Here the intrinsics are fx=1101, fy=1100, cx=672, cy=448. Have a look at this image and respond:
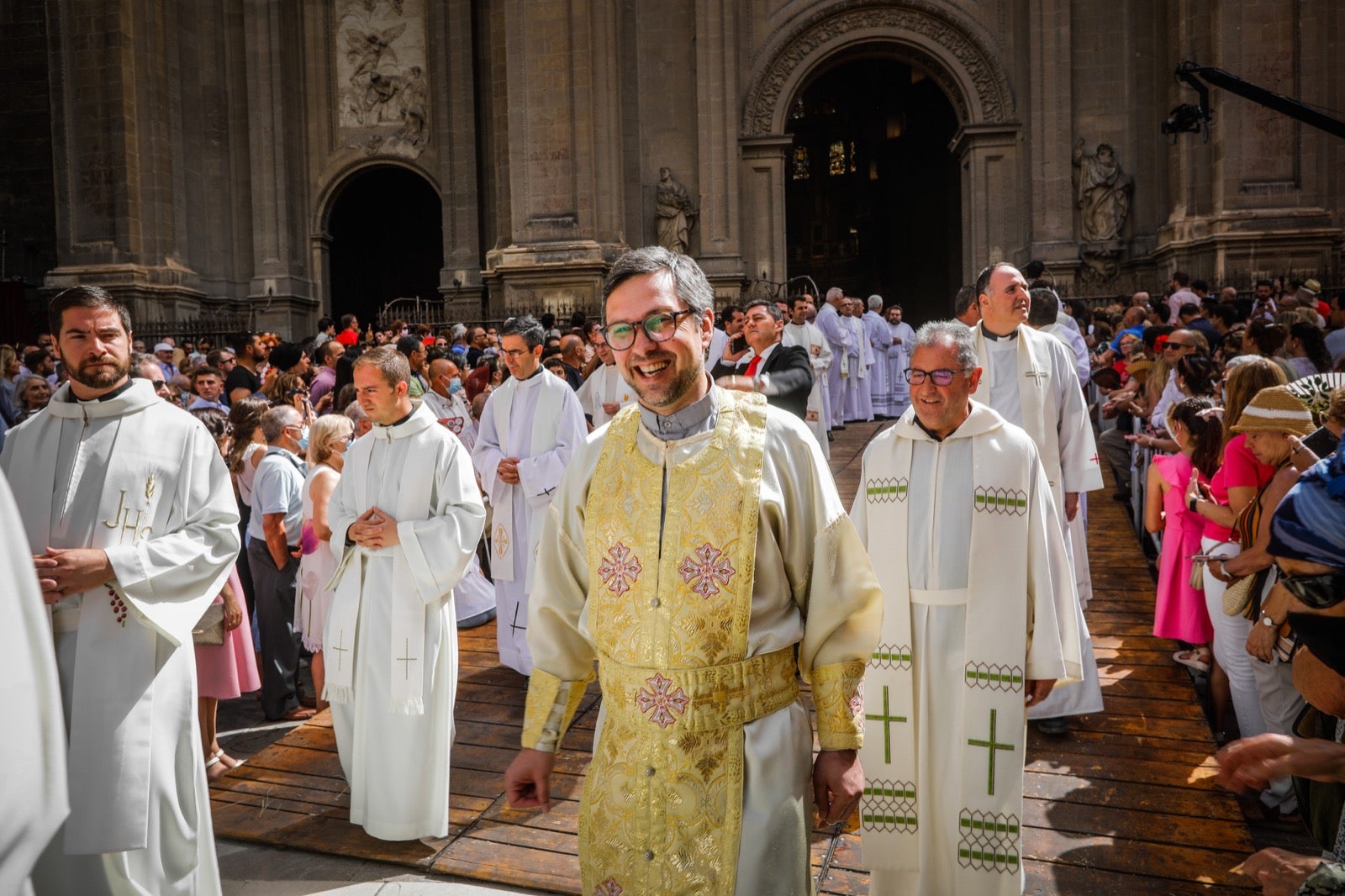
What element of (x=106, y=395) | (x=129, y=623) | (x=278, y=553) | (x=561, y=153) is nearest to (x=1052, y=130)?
(x=561, y=153)

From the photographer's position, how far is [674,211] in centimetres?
1975

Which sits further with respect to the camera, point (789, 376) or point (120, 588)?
point (789, 376)

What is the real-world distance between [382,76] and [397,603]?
19479 mm

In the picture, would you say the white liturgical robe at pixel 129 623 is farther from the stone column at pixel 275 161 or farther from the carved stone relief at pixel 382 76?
the carved stone relief at pixel 382 76

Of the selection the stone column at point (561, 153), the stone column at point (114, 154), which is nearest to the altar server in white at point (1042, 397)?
the stone column at point (561, 153)

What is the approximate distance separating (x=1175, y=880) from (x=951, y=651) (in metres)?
1.23

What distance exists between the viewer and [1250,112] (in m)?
17.1

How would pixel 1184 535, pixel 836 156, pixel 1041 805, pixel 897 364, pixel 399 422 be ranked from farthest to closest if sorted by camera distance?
pixel 836 156
pixel 897 364
pixel 1184 535
pixel 399 422
pixel 1041 805

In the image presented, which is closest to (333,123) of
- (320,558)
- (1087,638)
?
(320,558)

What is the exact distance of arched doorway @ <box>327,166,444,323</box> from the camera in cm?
2511

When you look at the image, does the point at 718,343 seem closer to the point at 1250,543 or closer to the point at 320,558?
the point at 320,558

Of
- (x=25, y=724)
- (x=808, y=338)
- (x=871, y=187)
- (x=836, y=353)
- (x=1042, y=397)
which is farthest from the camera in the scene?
(x=871, y=187)

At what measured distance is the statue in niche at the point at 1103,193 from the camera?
18.6 m

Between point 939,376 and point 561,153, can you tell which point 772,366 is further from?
point 561,153
